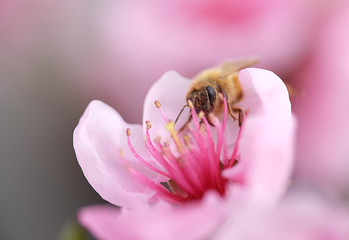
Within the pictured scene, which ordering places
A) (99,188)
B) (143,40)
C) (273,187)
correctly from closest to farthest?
(273,187)
(99,188)
(143,40)

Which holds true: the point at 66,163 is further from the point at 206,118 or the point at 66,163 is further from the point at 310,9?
the point at 206,118

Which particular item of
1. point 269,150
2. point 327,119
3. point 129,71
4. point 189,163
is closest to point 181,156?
point 189,163

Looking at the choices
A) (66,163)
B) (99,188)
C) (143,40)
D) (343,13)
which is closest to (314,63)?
(343,13)

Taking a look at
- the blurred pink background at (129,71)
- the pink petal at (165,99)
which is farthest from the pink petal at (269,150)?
the blurred pink background at (129,71)

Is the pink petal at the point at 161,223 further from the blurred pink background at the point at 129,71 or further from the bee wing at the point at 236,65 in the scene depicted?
the blurred pink background at the point at 129,71

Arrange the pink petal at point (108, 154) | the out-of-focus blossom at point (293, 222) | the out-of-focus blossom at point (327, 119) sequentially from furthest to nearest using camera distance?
the out-of-focus blossom at point (327, 119), the pink petal at point (108, 154), the out-of-focus blossom at point (293, 222)

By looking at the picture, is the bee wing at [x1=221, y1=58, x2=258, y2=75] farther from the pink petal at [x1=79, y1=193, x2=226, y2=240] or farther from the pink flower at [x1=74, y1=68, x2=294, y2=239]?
the pink petal at [x1=79, y1=193, x2=226, y2=240]

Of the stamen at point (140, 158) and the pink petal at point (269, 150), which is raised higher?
the pink petal at point (269, 150)
